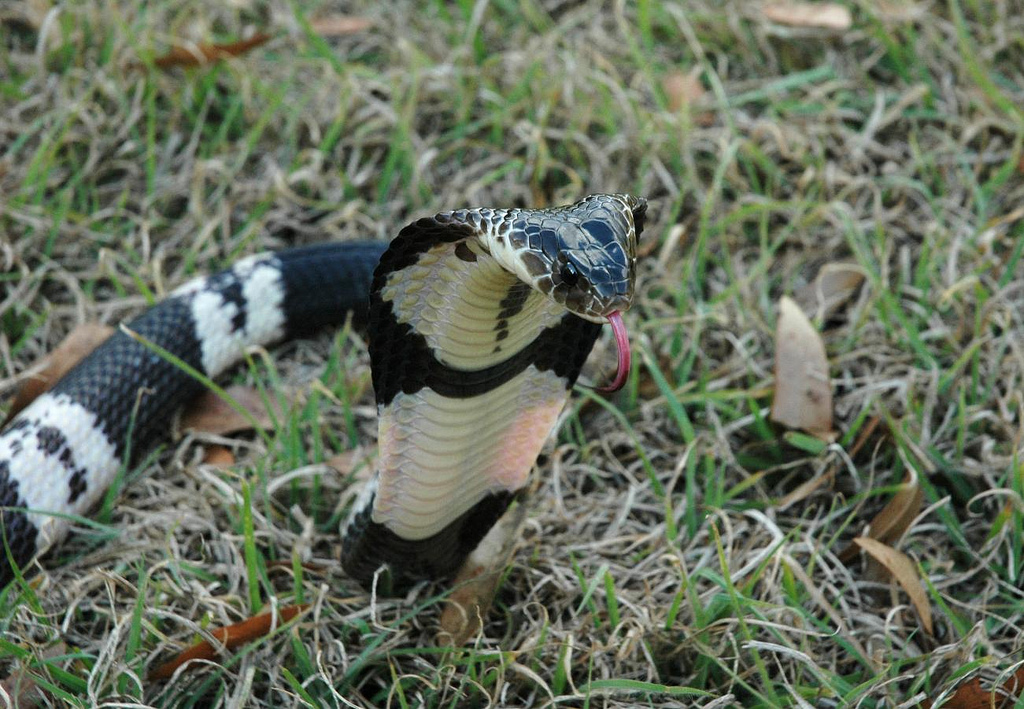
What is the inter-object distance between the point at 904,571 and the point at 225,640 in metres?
1.57

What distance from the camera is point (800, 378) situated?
3.14 m

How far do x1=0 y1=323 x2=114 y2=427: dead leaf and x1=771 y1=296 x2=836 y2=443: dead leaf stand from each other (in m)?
2.05

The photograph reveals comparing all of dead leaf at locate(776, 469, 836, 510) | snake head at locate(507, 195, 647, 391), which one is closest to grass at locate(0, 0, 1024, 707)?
dead leaf at locate(776, 469, 836, 510)

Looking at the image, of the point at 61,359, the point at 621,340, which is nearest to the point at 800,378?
the point at 621,340

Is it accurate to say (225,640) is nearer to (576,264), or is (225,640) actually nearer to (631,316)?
(576,264)

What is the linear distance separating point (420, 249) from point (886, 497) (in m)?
1.63

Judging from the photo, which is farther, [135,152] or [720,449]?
[135,152]

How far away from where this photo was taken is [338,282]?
11.9 ft

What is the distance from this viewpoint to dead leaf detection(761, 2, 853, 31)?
4254 millimetres

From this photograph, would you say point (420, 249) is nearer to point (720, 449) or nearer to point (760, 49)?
point (720, 449)

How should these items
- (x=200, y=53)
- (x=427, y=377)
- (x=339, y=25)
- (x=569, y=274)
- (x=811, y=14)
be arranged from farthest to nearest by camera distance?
(x=339, y=25)
(x=811, y=14)
(x=200, y=53)
(x=427, y=377)
(x=569, y=274)


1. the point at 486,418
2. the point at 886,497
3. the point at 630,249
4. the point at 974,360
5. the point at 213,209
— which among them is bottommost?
the point at 886,497

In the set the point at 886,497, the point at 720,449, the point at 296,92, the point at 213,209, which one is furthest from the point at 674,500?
the point at 296,92

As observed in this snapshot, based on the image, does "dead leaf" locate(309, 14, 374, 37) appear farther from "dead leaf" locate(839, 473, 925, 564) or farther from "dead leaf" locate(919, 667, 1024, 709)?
"dead leaf" locate(919, 667, 1024, 709)
